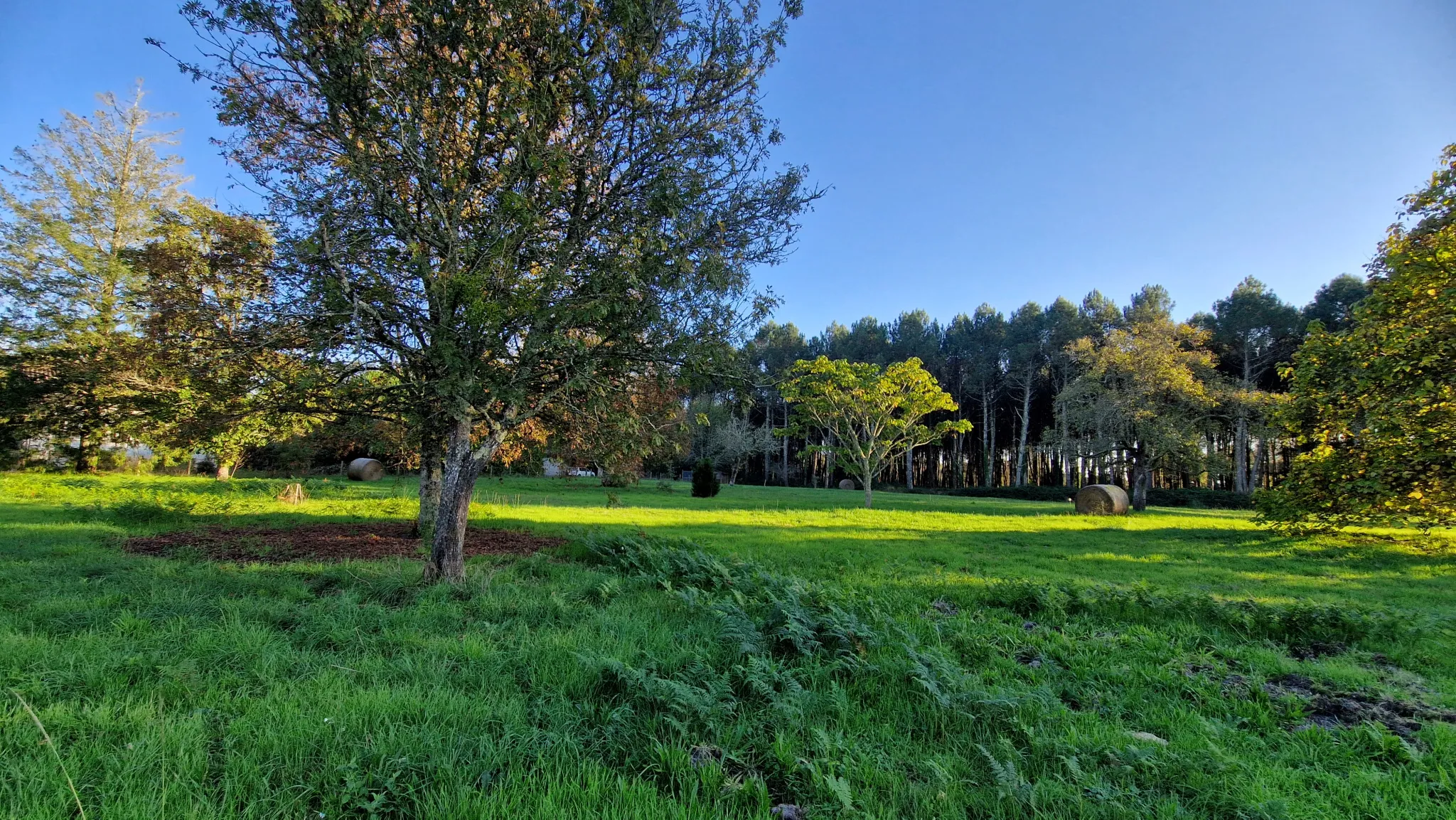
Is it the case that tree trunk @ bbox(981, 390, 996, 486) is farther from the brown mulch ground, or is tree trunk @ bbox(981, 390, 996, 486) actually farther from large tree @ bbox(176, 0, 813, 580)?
large tree @ bbox(176, 0, 813, 580)

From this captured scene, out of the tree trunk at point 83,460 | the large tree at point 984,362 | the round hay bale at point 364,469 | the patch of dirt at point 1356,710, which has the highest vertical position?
the large tree at point 984,362

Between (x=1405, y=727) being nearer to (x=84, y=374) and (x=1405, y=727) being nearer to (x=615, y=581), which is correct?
(x=615, y=581)

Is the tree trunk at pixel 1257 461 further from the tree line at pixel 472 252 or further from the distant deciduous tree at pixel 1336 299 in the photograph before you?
the tree line at pixel 472 252

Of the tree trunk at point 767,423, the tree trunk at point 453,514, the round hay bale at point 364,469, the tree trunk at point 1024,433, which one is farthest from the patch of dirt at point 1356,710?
the tree trunk at point 767,423

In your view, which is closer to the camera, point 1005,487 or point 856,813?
point 856,813

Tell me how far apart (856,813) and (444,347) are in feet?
15.5

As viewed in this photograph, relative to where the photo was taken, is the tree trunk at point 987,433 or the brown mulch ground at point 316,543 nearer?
the brown mulch ground at point 316,543

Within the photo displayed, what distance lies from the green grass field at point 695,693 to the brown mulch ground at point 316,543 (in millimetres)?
685

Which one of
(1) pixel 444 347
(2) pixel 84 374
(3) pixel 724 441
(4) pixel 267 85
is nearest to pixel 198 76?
(4) pixel 267 85

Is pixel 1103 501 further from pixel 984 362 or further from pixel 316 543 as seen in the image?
pixel 984 362

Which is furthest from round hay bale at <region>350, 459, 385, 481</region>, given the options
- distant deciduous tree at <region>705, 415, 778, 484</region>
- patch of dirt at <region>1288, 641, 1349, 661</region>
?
patch of dirt at <region>1288, 641, 1349, 661</region>

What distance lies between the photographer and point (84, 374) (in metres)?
13.5

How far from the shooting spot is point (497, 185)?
5.53 metres

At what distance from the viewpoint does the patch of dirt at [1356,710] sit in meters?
3.24
